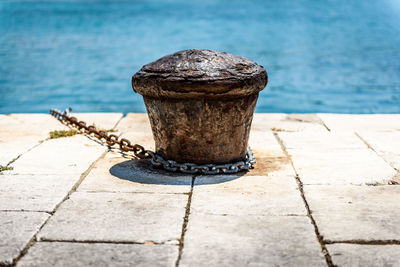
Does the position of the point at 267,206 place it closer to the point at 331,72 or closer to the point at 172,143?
the point at 172,143

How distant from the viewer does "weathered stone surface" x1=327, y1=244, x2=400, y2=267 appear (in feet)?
8.87

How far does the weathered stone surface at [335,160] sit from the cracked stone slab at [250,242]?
37.9 inches

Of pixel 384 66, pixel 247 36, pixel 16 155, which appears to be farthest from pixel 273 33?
pixel 16 155

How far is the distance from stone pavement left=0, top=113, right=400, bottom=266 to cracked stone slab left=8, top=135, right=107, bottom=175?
0.04ft

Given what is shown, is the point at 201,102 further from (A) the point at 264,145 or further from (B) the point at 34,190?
(A) the point at 264,145

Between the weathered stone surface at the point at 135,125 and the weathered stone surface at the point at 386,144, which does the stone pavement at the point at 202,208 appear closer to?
the weathered stone surface at the point at 386,144

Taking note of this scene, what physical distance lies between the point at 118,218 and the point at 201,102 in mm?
1166

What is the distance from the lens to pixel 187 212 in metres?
3.40

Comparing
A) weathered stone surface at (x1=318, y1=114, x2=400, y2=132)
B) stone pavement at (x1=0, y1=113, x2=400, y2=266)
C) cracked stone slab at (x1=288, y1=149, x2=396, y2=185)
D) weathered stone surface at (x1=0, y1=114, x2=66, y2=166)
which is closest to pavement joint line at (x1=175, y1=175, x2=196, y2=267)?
stone pavement at (x1=0, y1=113, x2=400, y2=266)

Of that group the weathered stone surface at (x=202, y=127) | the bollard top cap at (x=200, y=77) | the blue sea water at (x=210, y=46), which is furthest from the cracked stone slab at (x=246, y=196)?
the blue sea water at (x=210, y=46)

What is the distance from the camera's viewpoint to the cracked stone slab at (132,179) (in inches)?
152

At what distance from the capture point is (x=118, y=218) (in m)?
3.29

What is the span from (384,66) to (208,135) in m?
16.7

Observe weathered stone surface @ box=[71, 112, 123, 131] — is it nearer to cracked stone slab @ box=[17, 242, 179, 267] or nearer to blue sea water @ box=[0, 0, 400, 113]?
cracked stone slab @ box=[17, 242, 179, 267]
